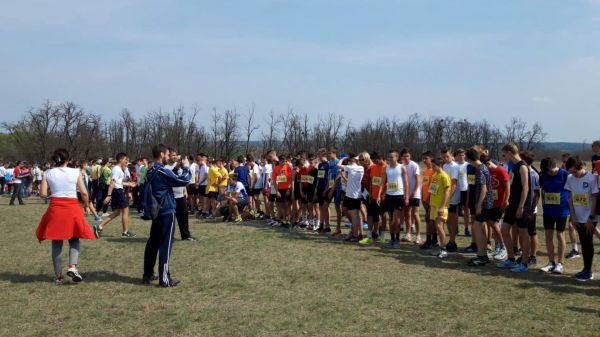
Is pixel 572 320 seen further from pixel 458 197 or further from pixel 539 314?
pixel 458 197

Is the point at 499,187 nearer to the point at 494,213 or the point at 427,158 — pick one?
the point at 494,213

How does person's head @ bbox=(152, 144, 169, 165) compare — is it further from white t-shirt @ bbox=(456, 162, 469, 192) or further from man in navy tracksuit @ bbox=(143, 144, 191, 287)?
white t-shirt @ bbox=(456, 162, 469, 192)

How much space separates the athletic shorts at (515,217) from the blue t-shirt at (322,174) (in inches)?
198

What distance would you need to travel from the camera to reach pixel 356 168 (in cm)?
1117

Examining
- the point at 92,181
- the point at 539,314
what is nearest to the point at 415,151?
the point at 92,181

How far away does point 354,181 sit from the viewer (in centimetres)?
1111

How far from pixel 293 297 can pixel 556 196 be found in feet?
15.3

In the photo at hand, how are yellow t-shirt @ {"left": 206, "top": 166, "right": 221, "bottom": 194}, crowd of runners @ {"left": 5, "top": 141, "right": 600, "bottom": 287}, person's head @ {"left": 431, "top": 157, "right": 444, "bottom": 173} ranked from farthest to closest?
yellow t-shirt @ {"left": 206, "top": 166, "right": 221, "bottom": 194} < person's head @ {"left": 431, "top": 157, "right": 444, "bottom": 173} < crowd of runners @ {"left": 5, "top": 141, "right": 600, "bottom": 287}

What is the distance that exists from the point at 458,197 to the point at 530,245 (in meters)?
1.92

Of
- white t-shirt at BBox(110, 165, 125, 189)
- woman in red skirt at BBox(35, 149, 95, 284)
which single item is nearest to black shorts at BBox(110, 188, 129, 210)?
white t-shirt at BBox(110, 165, 125, 189)

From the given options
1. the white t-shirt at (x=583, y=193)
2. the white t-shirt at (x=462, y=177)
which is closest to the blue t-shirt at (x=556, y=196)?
the white t-shirt at (x=583, y=193)

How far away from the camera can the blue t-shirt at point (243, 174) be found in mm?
16000

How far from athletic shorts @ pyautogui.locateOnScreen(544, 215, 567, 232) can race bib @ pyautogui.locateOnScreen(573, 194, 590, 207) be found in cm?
36

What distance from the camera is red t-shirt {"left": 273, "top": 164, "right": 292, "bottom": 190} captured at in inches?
554
